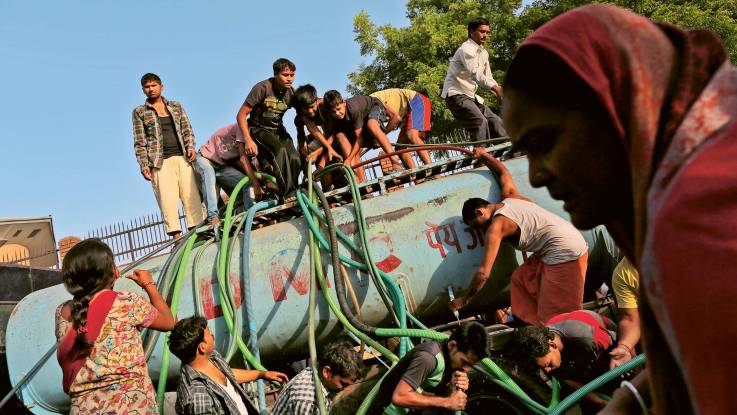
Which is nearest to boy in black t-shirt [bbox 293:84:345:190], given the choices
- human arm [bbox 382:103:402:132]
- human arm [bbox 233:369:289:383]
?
human arm [bbox 382:103:402:132]

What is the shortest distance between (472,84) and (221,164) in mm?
2692

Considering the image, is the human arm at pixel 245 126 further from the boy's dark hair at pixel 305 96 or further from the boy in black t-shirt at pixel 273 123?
the boy's dark hair at pixel 305 96

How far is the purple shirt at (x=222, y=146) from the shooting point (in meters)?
7.41

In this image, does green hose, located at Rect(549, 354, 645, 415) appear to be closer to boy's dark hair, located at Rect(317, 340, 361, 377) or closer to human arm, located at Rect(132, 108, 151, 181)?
boy's dark hair, located at Rect(317, 340, 361, 377)

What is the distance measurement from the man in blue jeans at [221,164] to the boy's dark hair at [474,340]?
3186 mm

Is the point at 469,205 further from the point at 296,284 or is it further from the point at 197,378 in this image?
the point at 197,378

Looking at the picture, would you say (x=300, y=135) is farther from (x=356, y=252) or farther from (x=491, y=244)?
(x=491, y=244)

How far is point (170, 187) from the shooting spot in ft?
24.7

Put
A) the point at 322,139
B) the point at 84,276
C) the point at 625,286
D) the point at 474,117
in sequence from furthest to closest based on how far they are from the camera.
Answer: the point at 474,117, the point at 322,139, the point at 625,286, the point at 84,276

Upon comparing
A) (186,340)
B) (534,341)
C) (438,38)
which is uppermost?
(438,38)

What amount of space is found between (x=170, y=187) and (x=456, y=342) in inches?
151

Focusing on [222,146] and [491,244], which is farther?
[222,146]

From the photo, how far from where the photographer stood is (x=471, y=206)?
5770mm

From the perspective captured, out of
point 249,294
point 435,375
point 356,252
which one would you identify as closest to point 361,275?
point 356,252
